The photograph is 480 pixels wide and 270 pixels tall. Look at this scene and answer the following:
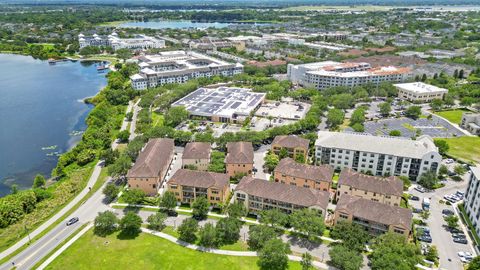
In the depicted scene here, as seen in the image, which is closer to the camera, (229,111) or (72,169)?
(72,169)

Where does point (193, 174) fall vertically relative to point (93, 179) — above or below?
above

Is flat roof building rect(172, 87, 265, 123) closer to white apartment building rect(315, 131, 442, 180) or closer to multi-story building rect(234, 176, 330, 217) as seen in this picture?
white apartment building rect(315, 131, 442, 180)

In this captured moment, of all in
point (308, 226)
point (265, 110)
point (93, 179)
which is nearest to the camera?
point (308, 226)

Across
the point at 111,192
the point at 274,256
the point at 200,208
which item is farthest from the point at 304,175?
the point at 111,192

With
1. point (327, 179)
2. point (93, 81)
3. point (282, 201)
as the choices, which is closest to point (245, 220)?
point (282, 201)

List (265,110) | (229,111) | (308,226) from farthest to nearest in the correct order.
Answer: (265,110) < (229,111) < (308,226)

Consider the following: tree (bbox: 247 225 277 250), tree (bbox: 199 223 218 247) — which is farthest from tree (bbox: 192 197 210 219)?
tree (bbox: 247 225 277 250)

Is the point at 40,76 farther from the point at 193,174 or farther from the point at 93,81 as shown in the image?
the point at 193,174

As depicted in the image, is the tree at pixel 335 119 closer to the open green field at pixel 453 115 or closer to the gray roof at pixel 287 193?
the open green field at pixel 453 115
